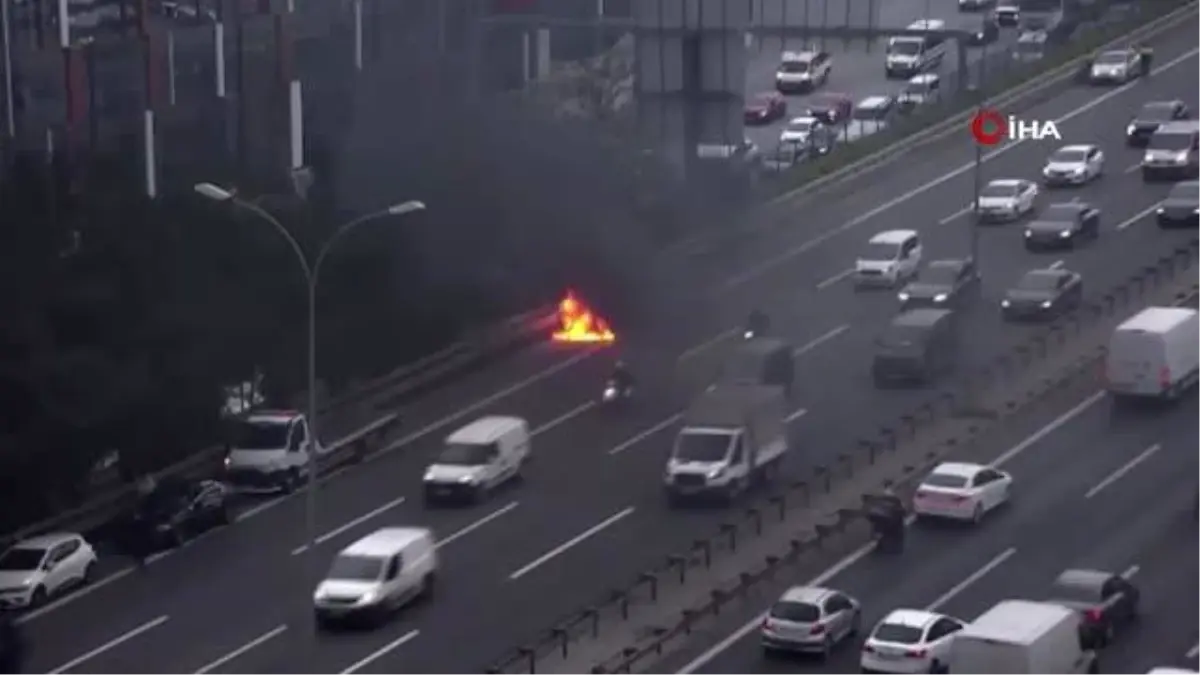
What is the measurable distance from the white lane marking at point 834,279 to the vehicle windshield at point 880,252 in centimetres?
73

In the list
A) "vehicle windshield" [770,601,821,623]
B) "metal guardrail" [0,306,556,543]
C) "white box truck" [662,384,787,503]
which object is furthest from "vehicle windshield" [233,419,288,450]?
"vehicle windshield" [770,601,821,623]

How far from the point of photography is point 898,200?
60.0 metres

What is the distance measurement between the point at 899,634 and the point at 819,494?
26.1 feet

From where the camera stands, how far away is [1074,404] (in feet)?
150

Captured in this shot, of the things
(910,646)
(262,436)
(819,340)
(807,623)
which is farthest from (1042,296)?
(910,646)

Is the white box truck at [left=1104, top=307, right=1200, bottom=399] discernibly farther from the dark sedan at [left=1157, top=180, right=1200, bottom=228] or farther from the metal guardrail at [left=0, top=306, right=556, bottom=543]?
the metal guardrail at [left=0, top=306, right=556, bottom=543]

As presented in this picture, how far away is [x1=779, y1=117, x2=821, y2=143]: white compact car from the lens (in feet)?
211

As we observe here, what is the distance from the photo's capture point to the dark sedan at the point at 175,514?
4038 centimetres

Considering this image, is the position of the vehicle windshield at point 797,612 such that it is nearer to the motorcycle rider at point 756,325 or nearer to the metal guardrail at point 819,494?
the metal guardrail at point 819,494

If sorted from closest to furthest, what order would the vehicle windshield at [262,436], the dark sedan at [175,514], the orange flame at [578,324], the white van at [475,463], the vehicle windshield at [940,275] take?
the dark sedan at [175,514] < the white van at [475,463] < the vehicle windshield at [262,436] < the orange flame at [578,324] < the vehicle windshield at [940,275]

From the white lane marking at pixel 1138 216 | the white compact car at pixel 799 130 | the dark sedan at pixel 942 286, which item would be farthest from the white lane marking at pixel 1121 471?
the white compact car at pixel 799 130

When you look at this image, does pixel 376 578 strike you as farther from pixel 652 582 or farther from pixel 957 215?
pixel 957 215

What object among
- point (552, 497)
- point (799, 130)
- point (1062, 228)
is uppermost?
point (799, 130)

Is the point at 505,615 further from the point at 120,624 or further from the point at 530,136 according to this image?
the point at 530,136
